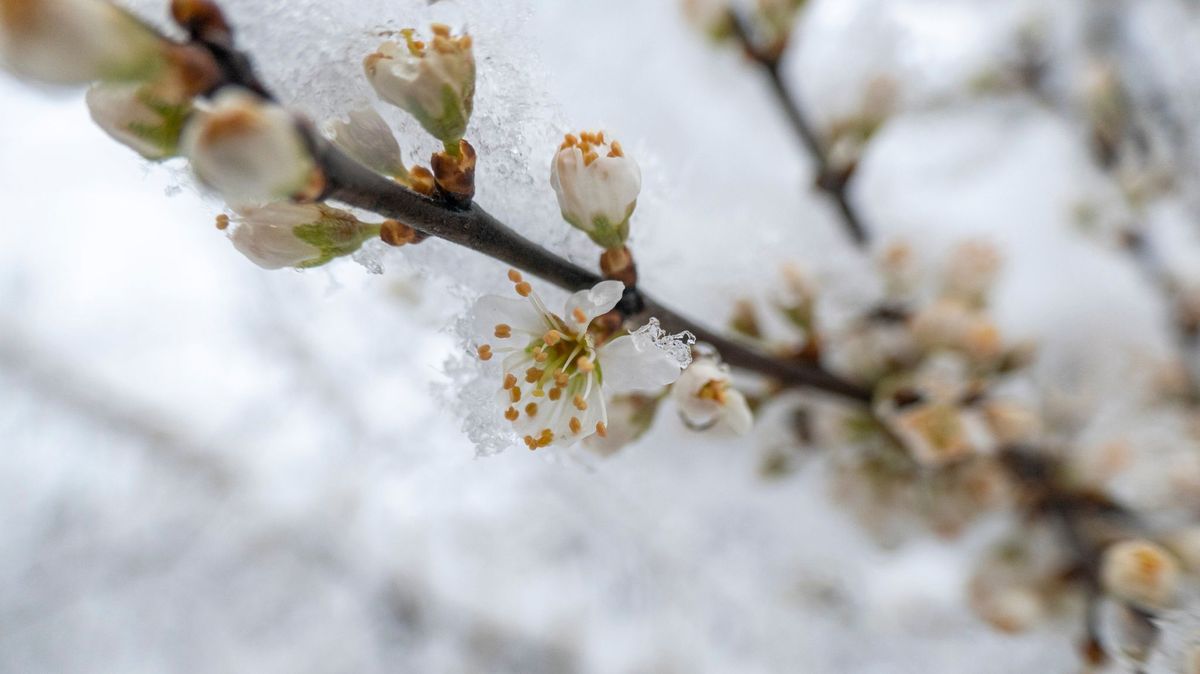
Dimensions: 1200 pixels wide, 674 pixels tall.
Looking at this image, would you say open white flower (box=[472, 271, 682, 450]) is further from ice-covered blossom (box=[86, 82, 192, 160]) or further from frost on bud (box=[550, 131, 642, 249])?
ice-covered blossom (box=[86, 82, 192, 160])

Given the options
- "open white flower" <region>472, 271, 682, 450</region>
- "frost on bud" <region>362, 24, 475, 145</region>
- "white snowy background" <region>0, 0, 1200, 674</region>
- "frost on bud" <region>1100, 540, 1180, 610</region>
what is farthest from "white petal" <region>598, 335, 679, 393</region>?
"white snowy background" <region>0, 0, 1200, 674</region>

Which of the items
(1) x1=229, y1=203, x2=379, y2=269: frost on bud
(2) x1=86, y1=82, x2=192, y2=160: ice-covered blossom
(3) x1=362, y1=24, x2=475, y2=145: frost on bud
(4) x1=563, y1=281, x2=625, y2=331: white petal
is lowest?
(4) x1=563, y1=281, x2=625, y2=331: white petal

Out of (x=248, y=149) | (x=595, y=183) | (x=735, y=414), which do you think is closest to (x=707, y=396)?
(x=735, y=414)

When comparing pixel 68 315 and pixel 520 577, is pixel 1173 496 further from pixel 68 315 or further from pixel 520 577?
pixel 68 315

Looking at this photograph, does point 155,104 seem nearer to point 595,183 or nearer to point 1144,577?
point 595,183

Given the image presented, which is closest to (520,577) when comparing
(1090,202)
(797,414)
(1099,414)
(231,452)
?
(231,452)

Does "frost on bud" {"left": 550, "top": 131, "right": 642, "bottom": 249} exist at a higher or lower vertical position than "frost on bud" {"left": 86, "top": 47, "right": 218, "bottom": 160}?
lower
